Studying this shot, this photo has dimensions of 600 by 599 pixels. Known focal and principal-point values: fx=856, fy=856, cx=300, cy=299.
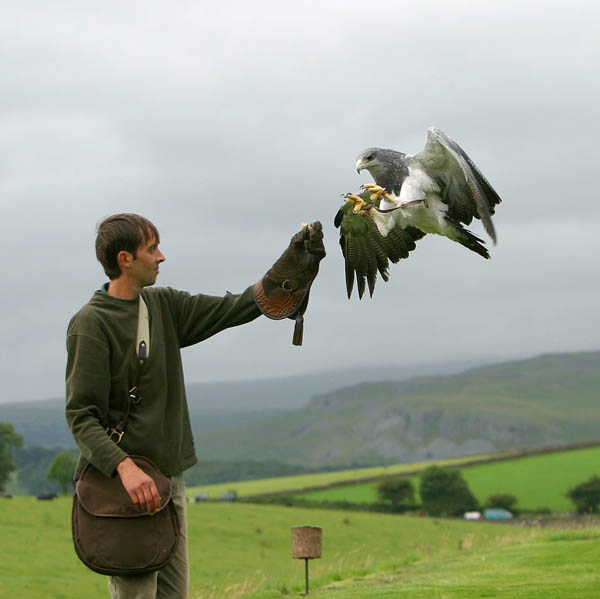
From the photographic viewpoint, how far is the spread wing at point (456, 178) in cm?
653

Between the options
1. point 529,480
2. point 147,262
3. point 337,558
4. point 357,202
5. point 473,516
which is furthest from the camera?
point 529,480

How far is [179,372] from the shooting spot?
4.02 m

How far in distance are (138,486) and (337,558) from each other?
84.8 ft

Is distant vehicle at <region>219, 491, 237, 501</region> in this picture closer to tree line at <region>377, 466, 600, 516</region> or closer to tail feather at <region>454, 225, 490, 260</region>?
tree line at <region>377, 466, 600, 516</region>

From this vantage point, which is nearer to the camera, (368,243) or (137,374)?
(137,374)

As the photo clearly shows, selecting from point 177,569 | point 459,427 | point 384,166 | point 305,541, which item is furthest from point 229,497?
point 459,427

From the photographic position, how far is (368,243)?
23.6 feet

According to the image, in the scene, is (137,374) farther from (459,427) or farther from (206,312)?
(459,427)

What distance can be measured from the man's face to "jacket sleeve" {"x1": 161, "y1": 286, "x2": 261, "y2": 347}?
0.33 meters

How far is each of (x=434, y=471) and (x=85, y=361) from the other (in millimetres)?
48572

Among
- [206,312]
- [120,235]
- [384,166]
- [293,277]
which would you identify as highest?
[384,166]

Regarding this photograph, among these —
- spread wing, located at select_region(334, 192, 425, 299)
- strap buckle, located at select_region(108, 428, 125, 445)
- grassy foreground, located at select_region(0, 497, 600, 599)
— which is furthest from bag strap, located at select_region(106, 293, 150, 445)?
grassy foreground, located at select_region(0, 497, 600, 599)

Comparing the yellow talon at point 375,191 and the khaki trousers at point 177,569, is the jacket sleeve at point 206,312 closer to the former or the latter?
the khaki trousers at point 177,569

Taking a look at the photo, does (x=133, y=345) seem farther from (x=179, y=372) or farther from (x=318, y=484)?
(x=318, y=484)
